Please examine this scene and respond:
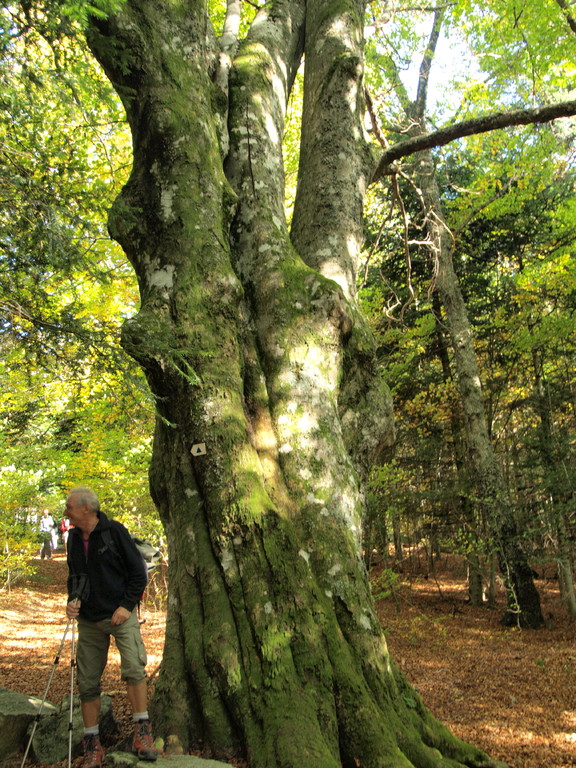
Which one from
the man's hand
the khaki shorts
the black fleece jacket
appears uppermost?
the black fleece jacket

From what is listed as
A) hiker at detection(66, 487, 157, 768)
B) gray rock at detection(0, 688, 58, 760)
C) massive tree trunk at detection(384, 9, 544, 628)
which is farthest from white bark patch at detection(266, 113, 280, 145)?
gray rock at detection(0, 688, 58, 760)

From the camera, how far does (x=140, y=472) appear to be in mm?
9508

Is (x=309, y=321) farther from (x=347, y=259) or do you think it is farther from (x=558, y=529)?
(x=558, y=529)

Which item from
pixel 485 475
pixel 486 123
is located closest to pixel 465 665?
pixel 485 475

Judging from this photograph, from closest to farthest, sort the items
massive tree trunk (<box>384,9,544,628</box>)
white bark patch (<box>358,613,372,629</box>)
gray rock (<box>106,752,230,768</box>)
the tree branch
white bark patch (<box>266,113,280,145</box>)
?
gray rock (<box>106,752,230,768</box>) < white bark patch (<box>358,613,372,629</box>) < white bark patch (<box>266,113,280,145</box>) < the tree branch < massive tree trunk (<box>384,9,544,628</box>)

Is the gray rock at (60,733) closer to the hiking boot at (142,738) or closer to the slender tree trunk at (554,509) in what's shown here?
the hiking boot at (142,738)

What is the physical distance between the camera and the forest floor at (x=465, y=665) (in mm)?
4250

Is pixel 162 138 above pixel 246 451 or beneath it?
above

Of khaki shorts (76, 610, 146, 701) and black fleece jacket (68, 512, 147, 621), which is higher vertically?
black fleece jacket (68, 512, 147, 621)

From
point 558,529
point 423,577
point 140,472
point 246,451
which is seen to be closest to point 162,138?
point 246,451

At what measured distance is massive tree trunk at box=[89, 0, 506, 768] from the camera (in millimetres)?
2994

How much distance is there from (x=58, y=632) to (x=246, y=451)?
8.74 meters

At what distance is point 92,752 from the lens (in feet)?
10.0

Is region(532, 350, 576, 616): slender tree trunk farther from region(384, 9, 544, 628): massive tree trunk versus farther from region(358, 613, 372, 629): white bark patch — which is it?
region(358, 613, 372, 629): white bark patch
